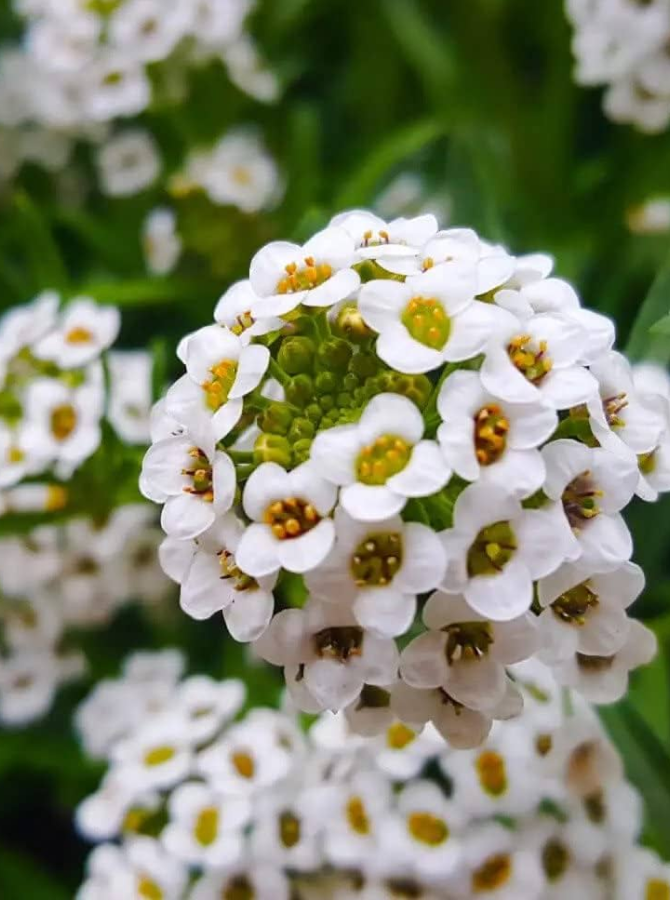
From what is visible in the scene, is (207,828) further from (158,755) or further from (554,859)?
(554,859)

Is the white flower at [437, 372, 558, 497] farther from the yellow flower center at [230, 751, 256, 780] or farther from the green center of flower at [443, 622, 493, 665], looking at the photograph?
the yellow flower center at [230, 751, 256, 780]

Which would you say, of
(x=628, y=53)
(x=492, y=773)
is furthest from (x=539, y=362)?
(x=628, y=53)

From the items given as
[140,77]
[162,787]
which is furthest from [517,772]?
[140,77]

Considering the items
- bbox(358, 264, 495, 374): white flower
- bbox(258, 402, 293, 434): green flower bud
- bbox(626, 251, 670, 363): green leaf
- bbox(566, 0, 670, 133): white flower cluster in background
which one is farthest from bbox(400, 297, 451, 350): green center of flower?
bbox(566, 0, 670, 133): white flower cluster in background

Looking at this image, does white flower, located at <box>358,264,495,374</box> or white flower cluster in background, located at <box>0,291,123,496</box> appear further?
white flower cluster in background, located at <box>0,291,123,496</box>

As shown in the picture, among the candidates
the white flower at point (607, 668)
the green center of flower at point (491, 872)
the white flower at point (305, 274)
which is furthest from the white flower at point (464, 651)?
the green center of flower at point (491, 872)

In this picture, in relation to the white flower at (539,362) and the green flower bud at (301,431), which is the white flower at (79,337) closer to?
the green flower bud at (301,431)
